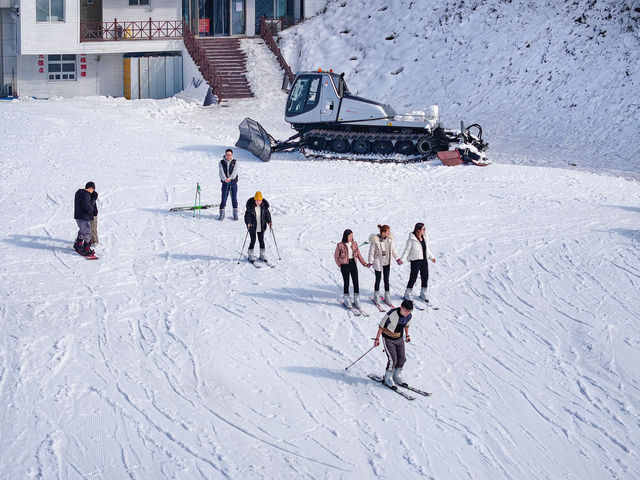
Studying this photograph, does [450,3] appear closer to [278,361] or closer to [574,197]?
[574,197]

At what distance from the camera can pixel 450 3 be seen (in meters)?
33.9

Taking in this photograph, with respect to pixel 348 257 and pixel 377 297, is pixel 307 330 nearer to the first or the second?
pixel 348 257

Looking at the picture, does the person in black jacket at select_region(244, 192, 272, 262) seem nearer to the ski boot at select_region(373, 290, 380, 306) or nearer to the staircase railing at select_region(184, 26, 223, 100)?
the ski boot at select_region(373, 290, 380, 306)

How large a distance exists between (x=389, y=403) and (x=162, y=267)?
5.89 metres

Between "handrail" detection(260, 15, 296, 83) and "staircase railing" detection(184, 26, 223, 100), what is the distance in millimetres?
2676

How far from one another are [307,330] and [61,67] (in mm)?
24651

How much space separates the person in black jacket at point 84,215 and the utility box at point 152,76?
18938 millimetres

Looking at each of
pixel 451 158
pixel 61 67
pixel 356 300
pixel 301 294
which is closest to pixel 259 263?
pixel 301 294

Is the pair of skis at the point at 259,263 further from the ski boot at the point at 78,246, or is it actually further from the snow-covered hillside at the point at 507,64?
the snow-covered hillside at the point at 507,64

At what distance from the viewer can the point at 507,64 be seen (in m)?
30.2

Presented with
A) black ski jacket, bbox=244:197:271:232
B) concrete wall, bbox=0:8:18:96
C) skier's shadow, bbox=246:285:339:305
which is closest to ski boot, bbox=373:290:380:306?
skier's shadow, bbox=246:285:339:305

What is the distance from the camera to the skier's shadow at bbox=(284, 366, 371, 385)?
427 inches

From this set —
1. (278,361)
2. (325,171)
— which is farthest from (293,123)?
(278,361)

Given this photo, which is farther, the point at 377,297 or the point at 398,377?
the point at 377,297
